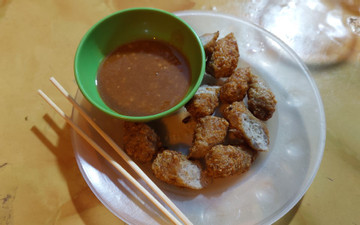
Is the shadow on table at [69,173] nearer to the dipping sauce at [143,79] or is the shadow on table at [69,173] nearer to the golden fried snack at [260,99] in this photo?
the dipping sauce at [143,79]

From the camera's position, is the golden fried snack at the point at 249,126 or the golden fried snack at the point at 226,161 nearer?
the golden fried snack at the point at 226,161

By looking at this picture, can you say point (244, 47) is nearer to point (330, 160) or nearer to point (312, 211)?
point (330, 160)

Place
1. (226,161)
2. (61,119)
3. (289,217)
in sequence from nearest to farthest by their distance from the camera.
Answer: (226,161), (289,217), (61,119)

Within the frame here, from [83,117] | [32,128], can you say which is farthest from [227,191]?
[32,128]

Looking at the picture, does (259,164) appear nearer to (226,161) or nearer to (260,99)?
(226,161)

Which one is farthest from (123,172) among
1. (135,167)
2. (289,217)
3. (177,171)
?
(289,217)

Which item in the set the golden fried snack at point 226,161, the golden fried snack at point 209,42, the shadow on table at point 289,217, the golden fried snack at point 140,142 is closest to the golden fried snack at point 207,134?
the golden fried snack at point 226,161
